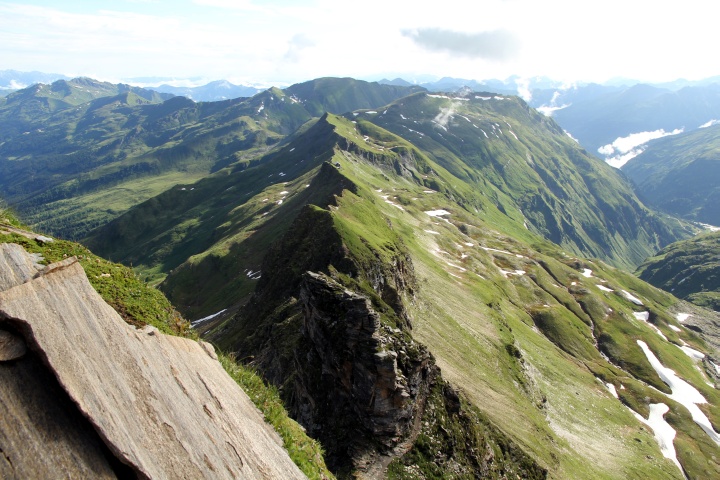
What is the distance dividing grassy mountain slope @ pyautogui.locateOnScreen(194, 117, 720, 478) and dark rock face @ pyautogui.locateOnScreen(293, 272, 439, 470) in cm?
25

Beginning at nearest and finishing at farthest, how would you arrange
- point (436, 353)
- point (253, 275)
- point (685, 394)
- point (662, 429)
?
point (436, 353)
point (662, 429)
point (253, 275)
point (685, 394)

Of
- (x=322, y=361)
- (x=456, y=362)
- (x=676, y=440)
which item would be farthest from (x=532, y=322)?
(x=322, y=361)

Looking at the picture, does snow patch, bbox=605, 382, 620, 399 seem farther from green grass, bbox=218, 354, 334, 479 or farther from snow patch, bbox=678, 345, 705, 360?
green grass, bbox=218, 354, 334, 479

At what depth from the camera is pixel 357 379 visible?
43094mm

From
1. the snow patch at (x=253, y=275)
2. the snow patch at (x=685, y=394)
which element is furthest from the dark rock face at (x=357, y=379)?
the snow patch at (x=685, y=394)

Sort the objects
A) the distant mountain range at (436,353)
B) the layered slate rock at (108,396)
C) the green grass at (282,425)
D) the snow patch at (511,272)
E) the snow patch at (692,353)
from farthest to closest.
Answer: the snow patch at (692,353)
the snow patch at (511,272)
the distant mountain range at (436,353)
the green grass at (282,425)
the layered slate rock at (108,396)

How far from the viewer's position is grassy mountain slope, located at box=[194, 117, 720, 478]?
47594 mm

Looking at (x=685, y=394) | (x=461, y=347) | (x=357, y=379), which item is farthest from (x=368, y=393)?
(x=685, y=394)

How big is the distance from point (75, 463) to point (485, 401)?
6784 cm

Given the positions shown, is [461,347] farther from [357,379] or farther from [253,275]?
[253,275]

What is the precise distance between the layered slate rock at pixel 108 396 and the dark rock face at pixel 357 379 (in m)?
24.3

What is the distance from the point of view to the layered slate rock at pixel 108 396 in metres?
12.4

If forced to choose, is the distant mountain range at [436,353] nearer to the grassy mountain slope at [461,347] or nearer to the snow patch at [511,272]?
the grassy mountain slope at [461,347]

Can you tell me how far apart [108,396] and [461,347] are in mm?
77893
